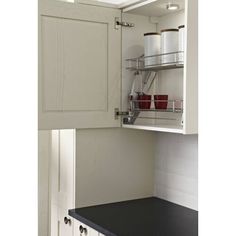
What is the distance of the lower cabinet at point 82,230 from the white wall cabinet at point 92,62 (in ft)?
1.65

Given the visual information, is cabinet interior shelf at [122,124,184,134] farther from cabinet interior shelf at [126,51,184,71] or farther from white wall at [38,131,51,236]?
white wall at [38,131,51,236]

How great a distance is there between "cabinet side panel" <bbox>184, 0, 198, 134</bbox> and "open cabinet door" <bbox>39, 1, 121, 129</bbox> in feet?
1.83

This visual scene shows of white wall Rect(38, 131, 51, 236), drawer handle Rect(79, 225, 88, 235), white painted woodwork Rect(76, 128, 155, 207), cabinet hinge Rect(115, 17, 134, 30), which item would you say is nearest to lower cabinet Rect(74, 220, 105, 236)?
drawer handle Rect(79, 225, 88, 235)

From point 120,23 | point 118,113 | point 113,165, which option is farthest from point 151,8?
point 113,165

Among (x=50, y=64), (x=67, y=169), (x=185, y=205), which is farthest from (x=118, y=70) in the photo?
(x=185, y=205)

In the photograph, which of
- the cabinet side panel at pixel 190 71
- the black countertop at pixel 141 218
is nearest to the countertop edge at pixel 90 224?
the black countertop at pixel 141 218

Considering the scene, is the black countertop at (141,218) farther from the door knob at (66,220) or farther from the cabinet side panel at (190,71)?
the cabinet side panel at (190,71)

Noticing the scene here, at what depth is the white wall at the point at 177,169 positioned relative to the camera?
2.00 m

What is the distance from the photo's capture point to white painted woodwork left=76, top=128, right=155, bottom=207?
6.64ft

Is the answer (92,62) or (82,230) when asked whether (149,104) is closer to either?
(92,62)

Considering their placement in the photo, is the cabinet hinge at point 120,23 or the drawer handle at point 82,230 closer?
the drawer handle at point 82,230
